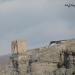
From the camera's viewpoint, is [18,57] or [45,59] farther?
[18,57]

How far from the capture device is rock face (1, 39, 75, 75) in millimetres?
82269

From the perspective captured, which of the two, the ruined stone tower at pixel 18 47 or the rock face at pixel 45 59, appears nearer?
the rock face at pixel 45 59

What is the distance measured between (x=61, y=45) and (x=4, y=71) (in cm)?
1360

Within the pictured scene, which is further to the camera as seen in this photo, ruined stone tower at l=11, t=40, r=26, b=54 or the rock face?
ruined stone tower at l=11, t=40, r=26, b=54

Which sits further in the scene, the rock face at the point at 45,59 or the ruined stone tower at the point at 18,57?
the ruined stone tower at the point at 18,57

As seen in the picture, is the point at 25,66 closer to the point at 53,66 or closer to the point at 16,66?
the point at 16,66

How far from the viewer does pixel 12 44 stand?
3730 inches

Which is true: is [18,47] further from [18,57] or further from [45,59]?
[45,59]

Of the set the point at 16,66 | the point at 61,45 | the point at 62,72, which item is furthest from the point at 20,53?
the point at 62,72

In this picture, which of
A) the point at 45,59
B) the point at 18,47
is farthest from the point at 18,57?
the point at 45,59

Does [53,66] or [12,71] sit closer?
[53,66]

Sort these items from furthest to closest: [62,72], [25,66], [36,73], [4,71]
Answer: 1. [4,71]
2. [25,66]
3. [36,73]
4. [62,72]

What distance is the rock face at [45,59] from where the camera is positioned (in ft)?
270

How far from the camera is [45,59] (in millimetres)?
86500
